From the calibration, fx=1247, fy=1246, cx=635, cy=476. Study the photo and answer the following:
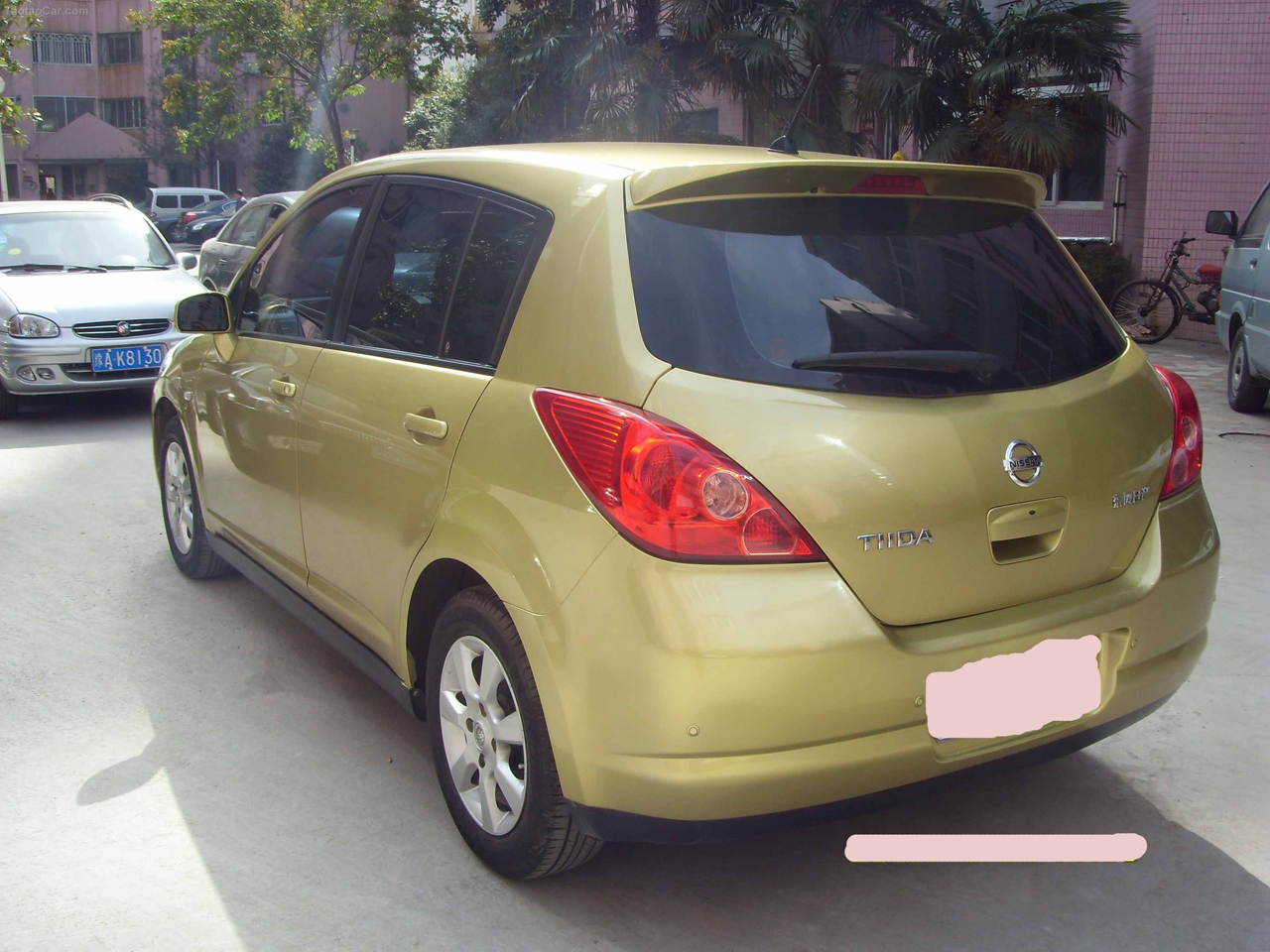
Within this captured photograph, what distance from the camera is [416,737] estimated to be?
3.73m

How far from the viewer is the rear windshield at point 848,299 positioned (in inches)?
98.7

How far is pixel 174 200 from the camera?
4050cm

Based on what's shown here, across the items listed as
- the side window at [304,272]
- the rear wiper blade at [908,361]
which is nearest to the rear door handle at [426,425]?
the side window at [304,272]

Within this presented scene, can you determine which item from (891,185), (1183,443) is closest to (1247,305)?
(1183,443)

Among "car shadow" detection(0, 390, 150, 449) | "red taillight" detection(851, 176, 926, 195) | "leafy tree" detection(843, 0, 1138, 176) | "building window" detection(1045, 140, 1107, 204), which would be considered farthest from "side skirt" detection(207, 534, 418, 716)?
"building window" detection(1045, 140, 1107, 204)

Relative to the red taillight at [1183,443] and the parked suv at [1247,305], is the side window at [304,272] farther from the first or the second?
the parked suv at [1247,305]

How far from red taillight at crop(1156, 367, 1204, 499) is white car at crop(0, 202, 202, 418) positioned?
742 cm

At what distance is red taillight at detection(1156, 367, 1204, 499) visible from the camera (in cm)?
291

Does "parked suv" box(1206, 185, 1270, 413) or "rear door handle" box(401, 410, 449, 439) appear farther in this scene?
"parked suv" box(1206, 185, 1270, 413)

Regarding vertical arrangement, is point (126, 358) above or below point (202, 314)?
below

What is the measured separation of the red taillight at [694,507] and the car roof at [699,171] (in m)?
0.58

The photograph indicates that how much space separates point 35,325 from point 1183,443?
7.91 metres

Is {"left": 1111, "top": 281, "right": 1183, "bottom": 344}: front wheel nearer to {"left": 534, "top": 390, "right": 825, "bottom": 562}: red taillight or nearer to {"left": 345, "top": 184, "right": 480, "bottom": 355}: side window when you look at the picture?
{"left": 345, "top": 184, "right": 480, "bottom": 355}: side window

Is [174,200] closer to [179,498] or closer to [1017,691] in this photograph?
[179,498]
